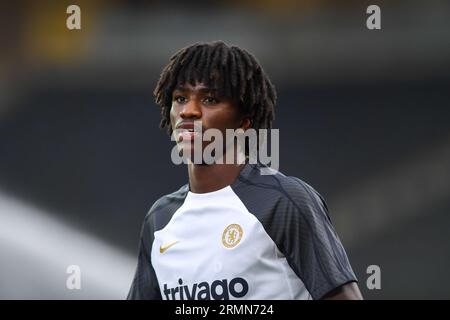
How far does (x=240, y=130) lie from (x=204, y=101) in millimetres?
155

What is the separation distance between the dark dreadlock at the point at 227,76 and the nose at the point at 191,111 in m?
0.07

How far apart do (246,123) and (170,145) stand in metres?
3.27

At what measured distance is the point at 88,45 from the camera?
5879 mm

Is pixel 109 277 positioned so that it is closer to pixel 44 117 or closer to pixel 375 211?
pixel 44 117

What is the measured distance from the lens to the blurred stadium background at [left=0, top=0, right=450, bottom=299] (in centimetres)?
543

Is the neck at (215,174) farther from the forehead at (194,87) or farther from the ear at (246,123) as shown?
the forehead at (194,87)

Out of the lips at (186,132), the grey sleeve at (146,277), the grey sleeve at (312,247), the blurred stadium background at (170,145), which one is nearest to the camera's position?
the grey sleeve at (312,247)

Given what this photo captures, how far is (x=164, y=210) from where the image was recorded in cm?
249

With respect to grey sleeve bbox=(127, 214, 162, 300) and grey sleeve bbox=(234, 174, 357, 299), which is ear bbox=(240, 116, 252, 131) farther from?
grey sleeve bbox=(127, 214, 162, 300)

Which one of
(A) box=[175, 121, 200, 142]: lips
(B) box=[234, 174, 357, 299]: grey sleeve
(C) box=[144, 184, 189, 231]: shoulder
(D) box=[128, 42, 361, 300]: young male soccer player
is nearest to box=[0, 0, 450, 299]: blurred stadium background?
(C) box=[144, 184, 189, 231]: shoulder

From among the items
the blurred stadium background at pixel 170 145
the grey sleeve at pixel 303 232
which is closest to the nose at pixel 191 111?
the grey sleeve at pixel 303 232

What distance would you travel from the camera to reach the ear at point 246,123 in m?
2.35
